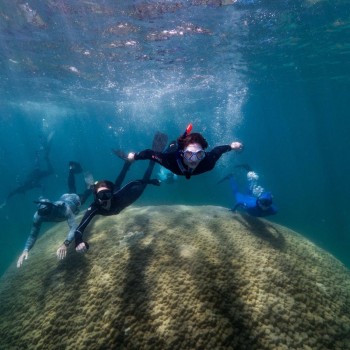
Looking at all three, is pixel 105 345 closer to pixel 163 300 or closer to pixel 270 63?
pixel 163 300

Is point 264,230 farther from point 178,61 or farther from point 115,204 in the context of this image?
point 178,61

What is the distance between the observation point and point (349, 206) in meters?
31.8

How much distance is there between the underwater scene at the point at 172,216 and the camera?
3.89m

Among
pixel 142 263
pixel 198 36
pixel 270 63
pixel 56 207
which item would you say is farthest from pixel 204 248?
pixel 270 63

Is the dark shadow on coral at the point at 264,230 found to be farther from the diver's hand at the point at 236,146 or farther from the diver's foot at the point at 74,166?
the diver's foot at the point at 74,166

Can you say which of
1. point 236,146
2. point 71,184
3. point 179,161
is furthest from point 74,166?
point 236,146

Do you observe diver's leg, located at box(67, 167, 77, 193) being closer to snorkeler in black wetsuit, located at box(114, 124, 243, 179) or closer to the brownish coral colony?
the brownish coral colony

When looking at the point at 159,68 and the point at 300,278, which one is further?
the point at 159,68

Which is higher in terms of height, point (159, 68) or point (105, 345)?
point (159, 68)

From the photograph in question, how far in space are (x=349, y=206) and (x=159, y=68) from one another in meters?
26.4

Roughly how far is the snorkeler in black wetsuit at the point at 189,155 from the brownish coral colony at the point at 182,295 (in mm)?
1434

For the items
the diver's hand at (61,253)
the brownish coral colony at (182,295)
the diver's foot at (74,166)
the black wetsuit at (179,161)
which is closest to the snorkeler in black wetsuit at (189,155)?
the black wetsuit at (179,161)

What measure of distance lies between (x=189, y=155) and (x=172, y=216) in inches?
92.6

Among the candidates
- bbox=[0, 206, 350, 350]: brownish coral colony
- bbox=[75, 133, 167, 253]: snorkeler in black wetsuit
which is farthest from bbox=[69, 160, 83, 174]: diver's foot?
bbox=[0, 206, 350, 350]: brownish coral colony
